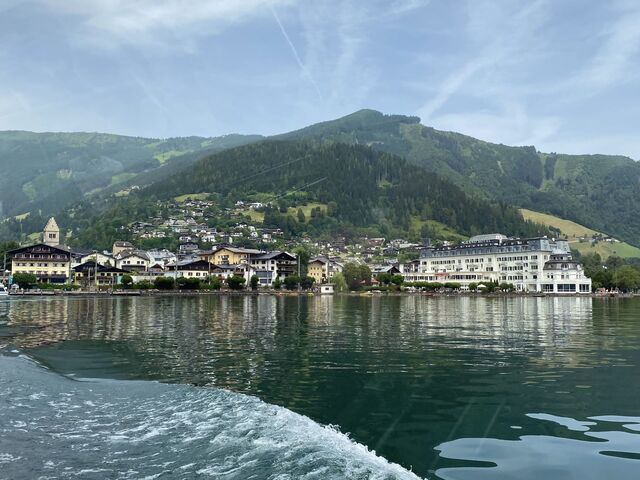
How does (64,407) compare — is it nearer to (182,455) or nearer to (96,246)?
(182,455)

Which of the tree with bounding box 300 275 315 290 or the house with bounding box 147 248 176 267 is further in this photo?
the house with bounding box 147 248 176 267

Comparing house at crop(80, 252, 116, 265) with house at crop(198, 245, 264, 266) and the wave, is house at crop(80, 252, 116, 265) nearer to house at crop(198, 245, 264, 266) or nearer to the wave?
house at crop(198, 245, 264, 266)

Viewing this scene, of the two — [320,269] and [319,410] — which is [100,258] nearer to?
[320,269]

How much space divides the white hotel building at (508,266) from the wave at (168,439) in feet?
446

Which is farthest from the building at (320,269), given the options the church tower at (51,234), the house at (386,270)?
the church tower at (51,234)

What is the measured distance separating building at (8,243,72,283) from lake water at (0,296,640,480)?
12011cm

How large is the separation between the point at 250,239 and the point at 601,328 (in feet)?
528

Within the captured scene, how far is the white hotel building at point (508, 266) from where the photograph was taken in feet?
447

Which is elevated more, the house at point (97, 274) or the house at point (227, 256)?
the house at point (227, 256)

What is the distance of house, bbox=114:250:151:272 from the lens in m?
156

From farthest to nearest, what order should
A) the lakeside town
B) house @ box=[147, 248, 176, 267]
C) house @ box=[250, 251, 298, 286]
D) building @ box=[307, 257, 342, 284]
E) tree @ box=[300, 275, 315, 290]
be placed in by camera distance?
house @ box=[147, 248, 176, 267] < building @ box=[307, 257, 342, 284] < house @ box=[250, 251, 298, 286] < tree @ box=[300, 275, 315, 290] < the lakeside town

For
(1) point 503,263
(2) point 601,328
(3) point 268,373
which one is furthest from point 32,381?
(1) point 503,263

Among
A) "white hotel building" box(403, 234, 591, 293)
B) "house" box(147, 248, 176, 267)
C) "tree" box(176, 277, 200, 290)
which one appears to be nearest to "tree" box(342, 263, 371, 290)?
"white hotel building" box(403, 234, 591, 293)

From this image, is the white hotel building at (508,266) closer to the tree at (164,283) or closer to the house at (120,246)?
the tree at (164,283)
